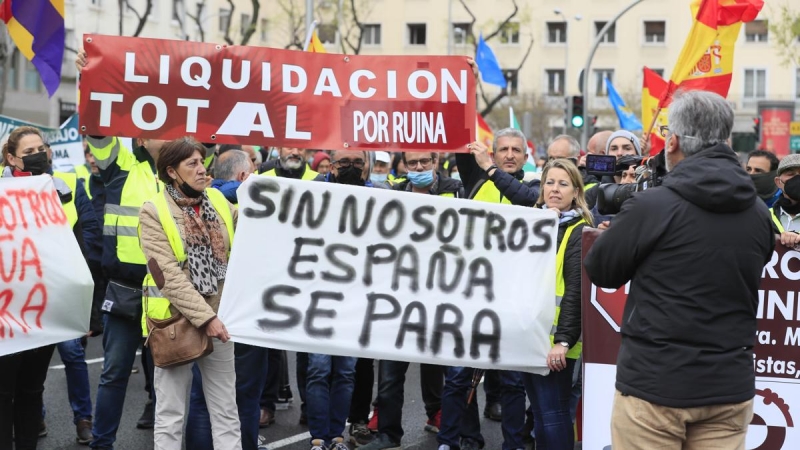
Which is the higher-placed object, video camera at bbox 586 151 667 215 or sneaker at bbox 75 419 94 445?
video camera at bbox 586 151 667 215

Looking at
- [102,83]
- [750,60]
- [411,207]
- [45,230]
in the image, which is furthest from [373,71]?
[750,60]

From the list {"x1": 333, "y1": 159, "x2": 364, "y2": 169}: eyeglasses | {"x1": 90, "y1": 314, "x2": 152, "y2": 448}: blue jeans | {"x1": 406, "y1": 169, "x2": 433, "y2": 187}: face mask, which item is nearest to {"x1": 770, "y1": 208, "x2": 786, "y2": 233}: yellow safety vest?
{"x1": 406, "y1": 169, "x2": 433, "y2": 187}: face mask

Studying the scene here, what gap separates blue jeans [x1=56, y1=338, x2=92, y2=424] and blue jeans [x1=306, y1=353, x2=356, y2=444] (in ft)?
5.53

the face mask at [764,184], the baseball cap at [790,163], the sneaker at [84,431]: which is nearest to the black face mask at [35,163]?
the sneaker at [84,431]

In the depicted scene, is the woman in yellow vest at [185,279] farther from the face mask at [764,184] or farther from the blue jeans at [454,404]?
the face mask at [764,184]

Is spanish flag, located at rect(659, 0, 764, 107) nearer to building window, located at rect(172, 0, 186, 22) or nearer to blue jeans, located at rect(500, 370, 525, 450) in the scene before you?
blue jeans, located at rect(500, 370, 525, 450)

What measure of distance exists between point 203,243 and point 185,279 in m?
0.25

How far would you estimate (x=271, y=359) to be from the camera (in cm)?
794

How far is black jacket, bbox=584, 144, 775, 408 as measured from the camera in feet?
12.9

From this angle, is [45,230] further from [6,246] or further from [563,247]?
[563,247]

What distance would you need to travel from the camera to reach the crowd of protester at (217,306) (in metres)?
5.62

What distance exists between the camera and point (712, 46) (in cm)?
902

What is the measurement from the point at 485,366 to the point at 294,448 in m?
1.92

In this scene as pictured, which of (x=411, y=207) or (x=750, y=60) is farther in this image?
(x=750, y=60)
